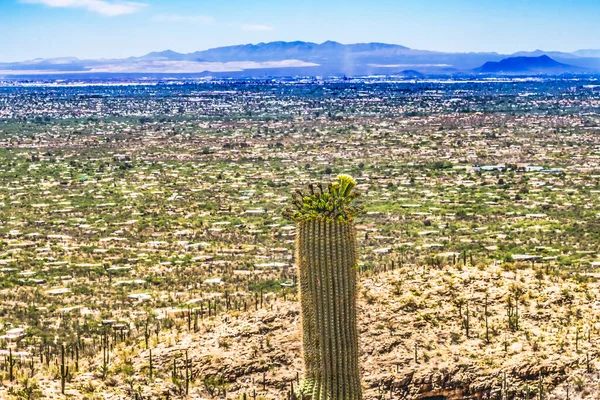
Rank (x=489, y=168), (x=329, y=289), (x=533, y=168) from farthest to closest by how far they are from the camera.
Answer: (x=489, y=168) → (x=533, y=168) → (x=329, y=289)

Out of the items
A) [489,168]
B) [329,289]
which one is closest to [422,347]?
[329,289]

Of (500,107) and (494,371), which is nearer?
(494,371)

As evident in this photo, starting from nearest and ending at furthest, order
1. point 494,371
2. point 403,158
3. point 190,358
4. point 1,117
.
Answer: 1. point 494,371
2. point 190,358
3. point 403,158
4. point 1,117

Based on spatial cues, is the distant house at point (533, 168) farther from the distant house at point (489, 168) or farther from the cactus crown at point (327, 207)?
the cactus crown at point (327, 207)

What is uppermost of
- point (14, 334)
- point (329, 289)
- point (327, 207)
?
point (327, 207)

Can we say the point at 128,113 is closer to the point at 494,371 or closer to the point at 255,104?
the point at 255,104

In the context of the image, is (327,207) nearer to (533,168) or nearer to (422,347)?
(422,347)

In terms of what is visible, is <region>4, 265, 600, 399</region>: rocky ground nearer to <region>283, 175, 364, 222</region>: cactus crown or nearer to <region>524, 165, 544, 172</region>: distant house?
<region>283, 175, 364, 222</region>: cactus crown

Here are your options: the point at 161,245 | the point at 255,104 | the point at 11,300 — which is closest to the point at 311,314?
the point at 11,300
